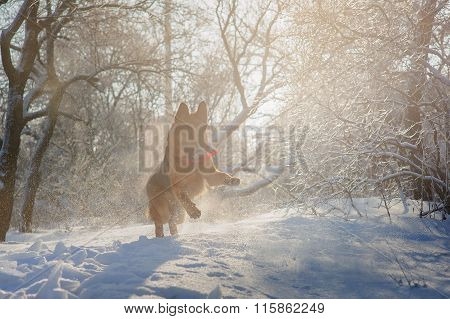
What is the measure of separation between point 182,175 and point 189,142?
639 mm

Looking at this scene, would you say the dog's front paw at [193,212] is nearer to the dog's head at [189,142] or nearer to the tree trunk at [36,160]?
the dog's head at [189,142]

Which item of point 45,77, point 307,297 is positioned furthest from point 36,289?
point 45,77

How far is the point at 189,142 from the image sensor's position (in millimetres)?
6430

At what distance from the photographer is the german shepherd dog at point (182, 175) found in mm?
5922

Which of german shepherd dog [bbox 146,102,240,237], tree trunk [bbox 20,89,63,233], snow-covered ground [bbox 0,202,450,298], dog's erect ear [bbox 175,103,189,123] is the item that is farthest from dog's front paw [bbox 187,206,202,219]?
tree trunk [bbox 20,89,63,233]

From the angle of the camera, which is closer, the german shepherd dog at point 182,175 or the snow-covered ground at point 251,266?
the snow-covered ground at point 251,266

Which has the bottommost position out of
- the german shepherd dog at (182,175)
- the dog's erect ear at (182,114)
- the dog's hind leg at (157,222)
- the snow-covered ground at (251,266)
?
the snow-covered ground at (251,266)

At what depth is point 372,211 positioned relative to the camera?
6742 millimetres

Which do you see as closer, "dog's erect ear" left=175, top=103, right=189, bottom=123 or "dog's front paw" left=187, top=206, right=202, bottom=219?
"dog's front paw" left=187, top=206, right=202, bottom=219

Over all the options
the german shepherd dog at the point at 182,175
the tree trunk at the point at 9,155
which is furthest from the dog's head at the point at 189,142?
the tree trunk at the point at 9,155

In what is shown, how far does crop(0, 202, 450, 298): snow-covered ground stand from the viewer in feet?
10.5

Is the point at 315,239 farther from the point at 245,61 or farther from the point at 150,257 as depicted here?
the point at 245,61

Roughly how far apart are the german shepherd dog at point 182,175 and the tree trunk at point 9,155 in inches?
180

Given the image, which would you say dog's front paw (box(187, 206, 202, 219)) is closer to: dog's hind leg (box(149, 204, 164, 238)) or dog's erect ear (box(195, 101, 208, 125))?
dog's hind leg (box(149, 204, 164, 238))
